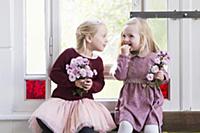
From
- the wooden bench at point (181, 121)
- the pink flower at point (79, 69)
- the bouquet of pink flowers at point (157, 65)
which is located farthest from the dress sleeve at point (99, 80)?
the wooden bench at point (181, 121)

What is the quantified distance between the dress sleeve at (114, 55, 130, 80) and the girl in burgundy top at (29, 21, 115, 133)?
0.10 m

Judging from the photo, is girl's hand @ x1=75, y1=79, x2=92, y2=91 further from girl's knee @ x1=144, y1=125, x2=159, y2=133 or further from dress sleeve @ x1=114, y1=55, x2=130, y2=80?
girl's knee @ x1=144, y1=125, x2=159, y2=133

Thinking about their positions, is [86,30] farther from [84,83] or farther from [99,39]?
[84,83]

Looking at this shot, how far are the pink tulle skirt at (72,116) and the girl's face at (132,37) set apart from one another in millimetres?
305

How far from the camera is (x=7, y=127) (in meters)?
2.25

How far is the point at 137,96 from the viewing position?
210 centimetres

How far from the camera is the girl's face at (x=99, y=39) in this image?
2.14 meters

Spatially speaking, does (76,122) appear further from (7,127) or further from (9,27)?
(9,27)

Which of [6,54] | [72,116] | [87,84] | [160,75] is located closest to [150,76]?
[160,75]

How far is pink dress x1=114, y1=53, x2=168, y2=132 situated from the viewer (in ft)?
6.75

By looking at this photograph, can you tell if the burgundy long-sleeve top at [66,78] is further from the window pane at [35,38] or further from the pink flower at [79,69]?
the window pane at [35,38]

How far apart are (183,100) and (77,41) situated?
579 mm

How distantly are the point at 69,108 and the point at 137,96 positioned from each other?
0.30 meters

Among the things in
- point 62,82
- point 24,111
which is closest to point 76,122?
point 62,82
